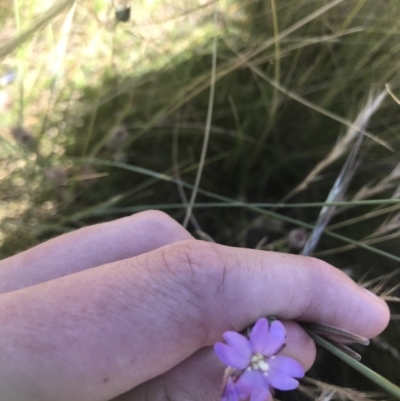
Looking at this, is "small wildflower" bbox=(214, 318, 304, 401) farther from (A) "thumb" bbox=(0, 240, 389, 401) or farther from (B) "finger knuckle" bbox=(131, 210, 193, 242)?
(B) "finger knuckle" bbox=(131, 210, 193, 242)

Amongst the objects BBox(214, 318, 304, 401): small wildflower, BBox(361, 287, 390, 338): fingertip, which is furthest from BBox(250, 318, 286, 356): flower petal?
BBox(361, 287, 390, 338): fingertip

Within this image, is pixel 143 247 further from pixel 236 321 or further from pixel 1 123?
pixel 1 123

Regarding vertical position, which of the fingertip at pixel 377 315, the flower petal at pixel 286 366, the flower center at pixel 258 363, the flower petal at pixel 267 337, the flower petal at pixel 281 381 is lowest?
the fingertip at pixel 377 315

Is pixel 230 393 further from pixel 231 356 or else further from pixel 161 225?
pixel 161 225

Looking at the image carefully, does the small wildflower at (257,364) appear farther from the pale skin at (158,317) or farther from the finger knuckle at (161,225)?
the finger knuckle at (161,225)

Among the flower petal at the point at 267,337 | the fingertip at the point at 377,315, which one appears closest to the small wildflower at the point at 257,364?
the flower petal at the point at 267,337

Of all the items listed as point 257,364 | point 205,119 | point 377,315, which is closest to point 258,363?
point 257,364

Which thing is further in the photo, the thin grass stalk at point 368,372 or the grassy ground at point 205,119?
the grassy ground at point 205,119
